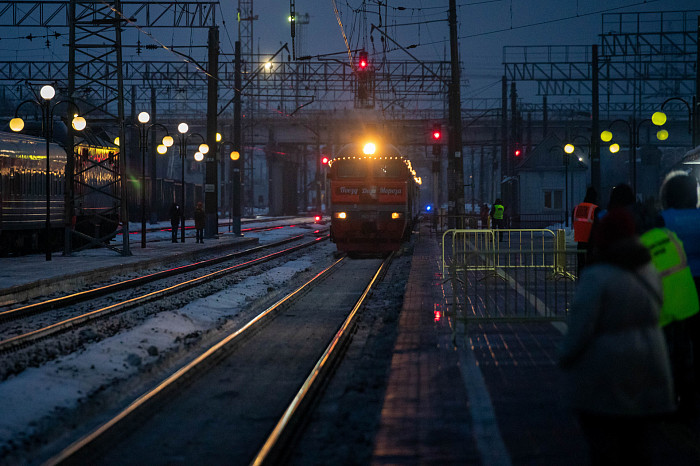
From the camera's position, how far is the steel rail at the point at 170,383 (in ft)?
19.3

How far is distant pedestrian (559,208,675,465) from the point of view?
3.96 meters

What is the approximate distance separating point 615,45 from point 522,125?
23536mm

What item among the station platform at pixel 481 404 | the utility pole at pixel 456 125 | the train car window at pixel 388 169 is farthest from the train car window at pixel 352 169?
the station platform at pixel 481 404

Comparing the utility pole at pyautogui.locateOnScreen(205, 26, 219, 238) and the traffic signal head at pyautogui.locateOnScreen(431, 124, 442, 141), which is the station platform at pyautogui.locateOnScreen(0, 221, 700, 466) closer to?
the traffic signal head at pyautogui.locateOnScreen(431, 124, 442, 141)

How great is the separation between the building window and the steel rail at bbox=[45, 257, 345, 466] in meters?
42.5

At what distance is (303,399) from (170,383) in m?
1.50

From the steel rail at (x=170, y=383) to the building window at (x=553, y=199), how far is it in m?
42.5

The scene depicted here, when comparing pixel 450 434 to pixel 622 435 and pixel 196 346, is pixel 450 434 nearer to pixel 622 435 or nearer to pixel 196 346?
pixel 622 435

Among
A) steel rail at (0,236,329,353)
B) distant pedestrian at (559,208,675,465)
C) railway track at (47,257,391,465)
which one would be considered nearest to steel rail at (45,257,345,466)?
railway track at (47,257,391,465)

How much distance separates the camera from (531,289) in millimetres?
15578

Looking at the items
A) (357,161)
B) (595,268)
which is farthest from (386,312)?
(357,161)

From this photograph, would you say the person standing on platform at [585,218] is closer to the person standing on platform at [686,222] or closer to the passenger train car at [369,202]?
the person standing on platform at [686,222]

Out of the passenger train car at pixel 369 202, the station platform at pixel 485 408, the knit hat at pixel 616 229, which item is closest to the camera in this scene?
the knit hat at pixel 616 229

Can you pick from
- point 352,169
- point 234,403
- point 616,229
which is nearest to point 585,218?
point 234,403
